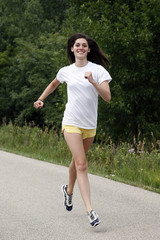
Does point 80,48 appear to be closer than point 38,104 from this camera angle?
Yes

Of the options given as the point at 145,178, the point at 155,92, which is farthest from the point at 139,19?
the point at 145,178

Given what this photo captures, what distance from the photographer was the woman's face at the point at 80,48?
17.1ft

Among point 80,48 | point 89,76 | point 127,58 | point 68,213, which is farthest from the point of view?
point 127,58

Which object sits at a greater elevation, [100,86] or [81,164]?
[100,86]

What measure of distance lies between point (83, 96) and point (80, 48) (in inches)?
22.7

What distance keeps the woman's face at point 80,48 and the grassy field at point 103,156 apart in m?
2.66

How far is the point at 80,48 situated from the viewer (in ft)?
17.2

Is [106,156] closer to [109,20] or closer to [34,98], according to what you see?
[109,20]

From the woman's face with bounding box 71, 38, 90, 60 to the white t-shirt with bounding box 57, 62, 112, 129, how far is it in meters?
0.14

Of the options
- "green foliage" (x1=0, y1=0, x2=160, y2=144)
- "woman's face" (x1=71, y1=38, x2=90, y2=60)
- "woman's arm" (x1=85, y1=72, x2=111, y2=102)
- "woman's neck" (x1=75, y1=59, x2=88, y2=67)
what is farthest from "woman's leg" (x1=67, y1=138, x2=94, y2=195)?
"green foliage" (x1=0, y1=0, x2=160, y2=144)

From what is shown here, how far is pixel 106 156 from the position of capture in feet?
33.6

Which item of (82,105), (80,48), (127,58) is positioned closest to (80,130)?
(82,105)

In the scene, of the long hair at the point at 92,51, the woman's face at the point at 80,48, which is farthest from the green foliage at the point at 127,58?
the woman's face at the point at 80,48

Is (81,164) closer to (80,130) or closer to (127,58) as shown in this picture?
(80,130)
